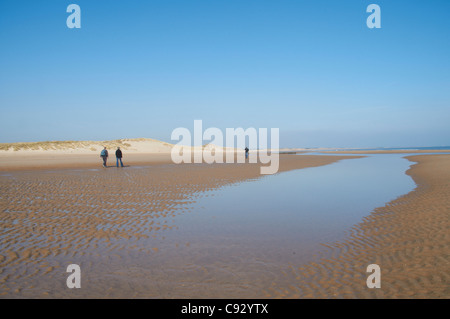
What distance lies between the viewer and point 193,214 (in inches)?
397

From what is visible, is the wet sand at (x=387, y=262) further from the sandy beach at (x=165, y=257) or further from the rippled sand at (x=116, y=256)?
the rippled sand at (x=116, y=256)

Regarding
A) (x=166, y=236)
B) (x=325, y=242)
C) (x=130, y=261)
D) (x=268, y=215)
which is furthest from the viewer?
(x=268, y=215)

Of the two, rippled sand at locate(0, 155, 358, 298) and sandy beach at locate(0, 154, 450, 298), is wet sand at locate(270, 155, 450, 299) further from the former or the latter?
rippled sand at locate(0, 155, 358, 298)

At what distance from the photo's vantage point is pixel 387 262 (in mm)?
5699

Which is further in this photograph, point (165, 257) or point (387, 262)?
point (165, 257)

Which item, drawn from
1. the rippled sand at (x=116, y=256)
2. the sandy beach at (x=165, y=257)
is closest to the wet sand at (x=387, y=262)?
the sandy beach at (x=165, y=257)

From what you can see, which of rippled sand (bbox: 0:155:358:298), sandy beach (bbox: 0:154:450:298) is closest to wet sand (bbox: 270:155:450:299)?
sandy beach (bbox: 0:154:450:298)

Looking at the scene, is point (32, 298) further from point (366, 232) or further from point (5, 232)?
point (366, 232)

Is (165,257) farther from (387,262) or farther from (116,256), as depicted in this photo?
(387,262)

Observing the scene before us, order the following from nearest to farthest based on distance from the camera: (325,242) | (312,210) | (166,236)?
(325,242), (166,236), (312,210)

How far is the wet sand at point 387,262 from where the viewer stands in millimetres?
4578

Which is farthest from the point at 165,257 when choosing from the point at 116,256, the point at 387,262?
the point at 387,262
